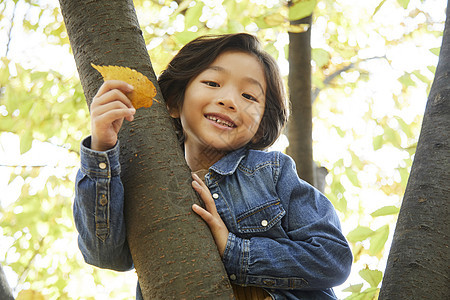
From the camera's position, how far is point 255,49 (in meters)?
1.81

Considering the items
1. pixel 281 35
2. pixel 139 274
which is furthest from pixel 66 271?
pixel 139 274

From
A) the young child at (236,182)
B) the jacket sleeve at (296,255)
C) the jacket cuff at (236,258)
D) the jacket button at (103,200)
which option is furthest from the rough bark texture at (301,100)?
the jacket button at (103,200)

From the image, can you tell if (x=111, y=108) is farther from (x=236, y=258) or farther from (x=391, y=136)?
(x=391, y=136)

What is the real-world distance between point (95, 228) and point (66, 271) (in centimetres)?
303

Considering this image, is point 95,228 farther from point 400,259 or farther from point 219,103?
point 400,259

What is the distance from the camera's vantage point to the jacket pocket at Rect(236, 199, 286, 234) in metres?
1.36

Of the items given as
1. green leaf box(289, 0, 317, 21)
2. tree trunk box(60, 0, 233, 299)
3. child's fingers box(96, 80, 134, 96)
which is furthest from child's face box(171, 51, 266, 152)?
child's fingers box(96, 80, 134, 96)

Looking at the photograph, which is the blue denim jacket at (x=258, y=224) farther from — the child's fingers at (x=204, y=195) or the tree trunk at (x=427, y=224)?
the tree trunk at (x=427, y=224)

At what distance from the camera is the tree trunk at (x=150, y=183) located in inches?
37.9

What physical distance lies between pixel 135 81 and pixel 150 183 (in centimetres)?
26

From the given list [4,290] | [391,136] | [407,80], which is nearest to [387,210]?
[391,136]

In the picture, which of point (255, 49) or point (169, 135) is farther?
point (255, 49)

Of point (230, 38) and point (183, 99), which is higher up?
point (230, 38)

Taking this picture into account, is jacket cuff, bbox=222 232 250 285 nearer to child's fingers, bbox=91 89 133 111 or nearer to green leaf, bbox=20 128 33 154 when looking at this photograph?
child's fingers, bbox=91 89 133 111
